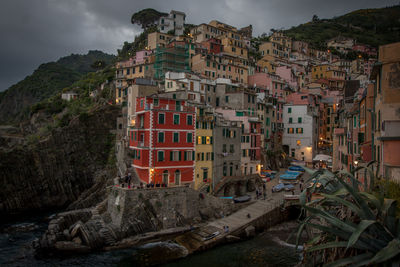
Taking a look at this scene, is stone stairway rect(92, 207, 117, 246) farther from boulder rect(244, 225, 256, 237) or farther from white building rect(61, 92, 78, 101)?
white building rect(61, 92, 78, 101)

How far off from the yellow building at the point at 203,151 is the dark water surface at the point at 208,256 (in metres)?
12.2

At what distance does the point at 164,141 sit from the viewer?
4066 cm

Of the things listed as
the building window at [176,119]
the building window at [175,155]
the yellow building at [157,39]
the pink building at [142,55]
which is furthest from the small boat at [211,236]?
the yellow building at [157,39]

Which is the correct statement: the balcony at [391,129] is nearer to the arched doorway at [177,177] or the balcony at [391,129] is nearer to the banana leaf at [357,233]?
the banana leaf at [357,233]

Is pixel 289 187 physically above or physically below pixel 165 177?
below

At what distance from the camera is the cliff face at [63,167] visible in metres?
52.7

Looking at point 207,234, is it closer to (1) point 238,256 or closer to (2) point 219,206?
(1) point 238,256

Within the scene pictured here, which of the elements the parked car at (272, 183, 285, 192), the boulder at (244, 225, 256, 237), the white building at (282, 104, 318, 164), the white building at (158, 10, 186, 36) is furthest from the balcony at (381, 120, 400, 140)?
the white building at (158, 10, 186, 36)

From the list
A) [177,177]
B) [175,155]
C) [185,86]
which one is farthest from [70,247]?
[185,86]

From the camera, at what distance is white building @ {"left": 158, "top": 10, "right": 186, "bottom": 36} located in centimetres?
10444

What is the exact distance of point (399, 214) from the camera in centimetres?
1066

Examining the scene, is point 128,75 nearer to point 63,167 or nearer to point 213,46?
point 213,46

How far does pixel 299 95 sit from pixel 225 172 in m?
32.2

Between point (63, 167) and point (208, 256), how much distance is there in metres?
41.3
